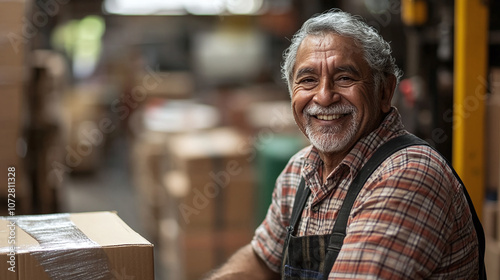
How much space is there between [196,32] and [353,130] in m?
14.9

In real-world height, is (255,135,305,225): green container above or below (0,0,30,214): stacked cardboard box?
below

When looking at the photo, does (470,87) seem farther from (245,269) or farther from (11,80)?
(11,80)

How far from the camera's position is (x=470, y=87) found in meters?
3.67

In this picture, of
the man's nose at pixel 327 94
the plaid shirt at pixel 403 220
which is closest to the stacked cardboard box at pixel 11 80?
the man's nose at pixel 327 94

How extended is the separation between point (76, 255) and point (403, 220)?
1006 mm

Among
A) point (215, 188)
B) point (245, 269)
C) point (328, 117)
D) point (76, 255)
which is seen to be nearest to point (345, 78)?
point (328, 117)

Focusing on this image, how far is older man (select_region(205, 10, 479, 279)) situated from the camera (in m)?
2.10

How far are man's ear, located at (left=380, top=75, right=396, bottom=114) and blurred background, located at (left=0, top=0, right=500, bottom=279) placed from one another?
1203 millimetres

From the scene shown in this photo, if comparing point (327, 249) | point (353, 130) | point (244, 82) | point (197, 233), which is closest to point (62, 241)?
point (327, 249)


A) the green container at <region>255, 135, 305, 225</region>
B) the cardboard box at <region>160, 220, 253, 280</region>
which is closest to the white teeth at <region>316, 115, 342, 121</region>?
the green container at <region>255, 135, 305, 225</region>

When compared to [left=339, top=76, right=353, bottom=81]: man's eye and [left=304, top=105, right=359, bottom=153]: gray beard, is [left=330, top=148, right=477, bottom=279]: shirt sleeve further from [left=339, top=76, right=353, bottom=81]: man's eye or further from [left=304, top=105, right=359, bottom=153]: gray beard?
[left=339, top=76, right=353, bottom=81]: man's eye

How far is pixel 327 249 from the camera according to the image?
2.36m

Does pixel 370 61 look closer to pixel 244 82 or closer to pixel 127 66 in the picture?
pixel 244 82

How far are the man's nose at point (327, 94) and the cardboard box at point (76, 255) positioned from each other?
2.63 ft
